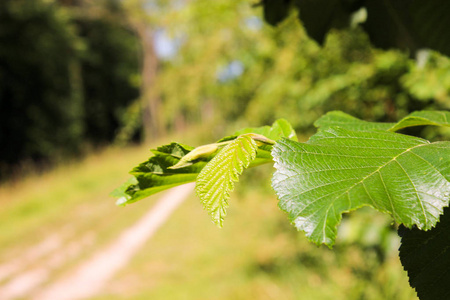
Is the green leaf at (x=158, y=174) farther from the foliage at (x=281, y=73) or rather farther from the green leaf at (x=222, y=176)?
the foliage at (x=281, y=73)

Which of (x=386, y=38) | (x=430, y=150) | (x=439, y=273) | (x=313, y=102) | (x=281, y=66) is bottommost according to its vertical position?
(x=439, y=273)

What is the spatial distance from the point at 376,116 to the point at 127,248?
5013mm

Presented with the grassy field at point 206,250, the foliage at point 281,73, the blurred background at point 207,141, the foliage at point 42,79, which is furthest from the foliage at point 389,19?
the foliage at point 42,79

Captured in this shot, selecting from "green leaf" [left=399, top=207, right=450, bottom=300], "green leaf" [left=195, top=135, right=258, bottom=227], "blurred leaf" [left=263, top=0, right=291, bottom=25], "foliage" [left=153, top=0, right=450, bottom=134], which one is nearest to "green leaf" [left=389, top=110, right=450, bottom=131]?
"green leaf" [left=399, top=207, right=450, bottom=300]

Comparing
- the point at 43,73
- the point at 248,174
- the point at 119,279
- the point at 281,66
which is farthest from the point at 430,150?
the point at 43,73

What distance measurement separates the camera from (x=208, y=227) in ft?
24.0

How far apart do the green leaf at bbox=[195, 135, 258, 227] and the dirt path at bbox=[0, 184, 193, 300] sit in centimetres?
510

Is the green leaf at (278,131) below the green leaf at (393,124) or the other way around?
the other way around

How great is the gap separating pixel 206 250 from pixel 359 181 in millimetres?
5814

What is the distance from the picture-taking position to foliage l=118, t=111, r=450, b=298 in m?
0.48

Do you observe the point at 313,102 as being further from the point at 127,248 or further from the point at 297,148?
the point at 127,248

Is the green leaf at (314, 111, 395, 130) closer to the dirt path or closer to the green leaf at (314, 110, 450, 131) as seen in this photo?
the green leaf at (314, 110, 450, 131)

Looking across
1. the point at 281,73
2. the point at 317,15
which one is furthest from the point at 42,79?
the point at 317,15

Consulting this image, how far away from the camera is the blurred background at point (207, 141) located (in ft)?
9.25
